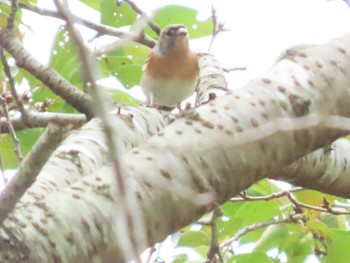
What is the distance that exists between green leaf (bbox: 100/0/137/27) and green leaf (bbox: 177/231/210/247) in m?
0.82

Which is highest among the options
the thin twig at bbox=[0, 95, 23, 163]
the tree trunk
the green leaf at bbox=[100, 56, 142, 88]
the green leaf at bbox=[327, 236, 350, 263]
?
the green leaf at bbox=[100, 56, 142, 88]

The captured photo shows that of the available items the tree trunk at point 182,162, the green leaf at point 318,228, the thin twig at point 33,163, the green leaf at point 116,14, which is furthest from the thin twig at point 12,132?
the thin twig at point 33,163

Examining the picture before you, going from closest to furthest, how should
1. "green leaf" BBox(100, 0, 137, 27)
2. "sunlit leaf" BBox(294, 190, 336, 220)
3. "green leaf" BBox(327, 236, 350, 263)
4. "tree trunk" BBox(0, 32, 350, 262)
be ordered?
"tree trunk" BBox(0, 32, 350, 262)
"green leaf" BBox(327, 236, 350, 263)
"sunlit leaf" BBox(294, 190, 336, 220)
"green leaf" BBox(100, 0, 137, 27)

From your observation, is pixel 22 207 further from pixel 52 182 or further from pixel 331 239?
pixel 331 239

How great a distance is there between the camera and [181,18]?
287 cm

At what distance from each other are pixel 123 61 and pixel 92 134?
1014 mm

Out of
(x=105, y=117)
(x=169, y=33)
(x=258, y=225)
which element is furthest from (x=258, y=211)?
(x=105, y=117)

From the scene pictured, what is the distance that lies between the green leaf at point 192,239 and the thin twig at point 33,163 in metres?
1.85

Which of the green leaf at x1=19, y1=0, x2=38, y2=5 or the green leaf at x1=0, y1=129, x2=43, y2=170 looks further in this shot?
the green leaf at x1=19, y1=0, x2=38, y2=5

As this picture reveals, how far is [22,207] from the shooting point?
1.16 metres

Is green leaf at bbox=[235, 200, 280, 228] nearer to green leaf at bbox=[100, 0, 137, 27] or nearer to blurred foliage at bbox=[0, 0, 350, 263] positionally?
blurred foliage at bbox=[0, 0, 350, 263]

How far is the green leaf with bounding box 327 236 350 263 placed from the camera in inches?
91.7

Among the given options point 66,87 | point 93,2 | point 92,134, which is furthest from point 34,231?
point 93,2

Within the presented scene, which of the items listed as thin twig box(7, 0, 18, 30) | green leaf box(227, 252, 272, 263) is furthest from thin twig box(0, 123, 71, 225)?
green leaf box(227, 252, 272, 263)
